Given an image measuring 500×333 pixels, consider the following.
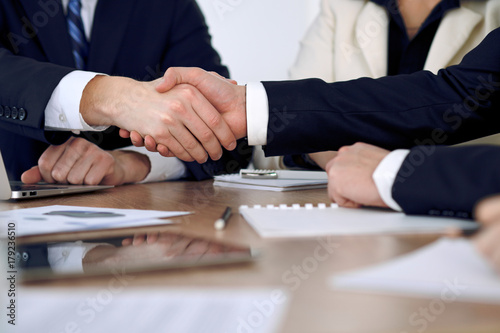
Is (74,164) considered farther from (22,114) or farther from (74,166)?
(22,114)

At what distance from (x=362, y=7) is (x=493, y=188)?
4.66 feet

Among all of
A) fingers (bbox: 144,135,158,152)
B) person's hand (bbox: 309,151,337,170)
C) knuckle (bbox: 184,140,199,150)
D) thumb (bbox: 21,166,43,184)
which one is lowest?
person's hand (bbox: 309,151,337,170)

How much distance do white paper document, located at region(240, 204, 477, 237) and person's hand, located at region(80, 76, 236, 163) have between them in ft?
1.36

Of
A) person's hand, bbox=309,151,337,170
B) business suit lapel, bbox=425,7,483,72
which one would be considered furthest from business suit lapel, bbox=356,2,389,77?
person's hand, bbox=309,151,337,170

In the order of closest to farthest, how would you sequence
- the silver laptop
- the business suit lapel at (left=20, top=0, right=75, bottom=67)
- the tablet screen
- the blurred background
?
the tablet screen → the silver laptop → the business suit lapel at (left=20, top=0, right=75, bottom=67) → the blurred background

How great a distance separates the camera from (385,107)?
3.39 ft

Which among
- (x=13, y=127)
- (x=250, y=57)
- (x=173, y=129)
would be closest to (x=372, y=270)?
(x=173, y=129)

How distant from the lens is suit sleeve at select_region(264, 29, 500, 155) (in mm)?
1015

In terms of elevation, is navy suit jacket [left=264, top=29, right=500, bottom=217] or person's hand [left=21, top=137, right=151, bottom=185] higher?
navy suit jacket [left=264, top=29, right=500, bottom=217]

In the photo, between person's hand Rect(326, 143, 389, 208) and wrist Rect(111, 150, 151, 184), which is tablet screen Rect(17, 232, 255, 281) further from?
wrist Rect(111, 150, 151, 184)

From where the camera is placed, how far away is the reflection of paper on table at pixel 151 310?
0.31m

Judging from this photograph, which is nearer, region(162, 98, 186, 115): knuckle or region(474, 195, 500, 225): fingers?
region(474, 195, 500, 225): fingers

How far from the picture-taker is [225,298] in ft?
1.13

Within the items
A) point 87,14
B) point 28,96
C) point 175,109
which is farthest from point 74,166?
point 87,14
